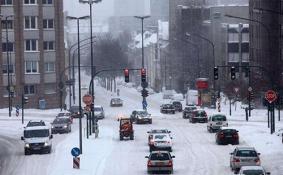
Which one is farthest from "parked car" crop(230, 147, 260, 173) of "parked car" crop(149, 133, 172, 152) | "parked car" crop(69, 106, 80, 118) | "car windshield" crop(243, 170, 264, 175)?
"parked car" crop(69, 106, 80, 118)

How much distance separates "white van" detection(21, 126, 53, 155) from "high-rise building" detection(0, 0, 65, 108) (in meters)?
50.7

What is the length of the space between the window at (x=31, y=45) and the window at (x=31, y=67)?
171 centimetres

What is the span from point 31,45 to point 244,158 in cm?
6855

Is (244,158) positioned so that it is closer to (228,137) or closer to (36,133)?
(228,137)

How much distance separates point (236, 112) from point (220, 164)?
46973mm

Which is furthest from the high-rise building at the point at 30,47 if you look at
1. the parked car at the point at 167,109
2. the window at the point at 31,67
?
the parked car at the point at 167,109

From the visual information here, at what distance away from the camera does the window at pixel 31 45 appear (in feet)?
352

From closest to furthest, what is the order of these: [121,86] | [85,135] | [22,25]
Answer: [85,135]
[22,25]
[121,86]

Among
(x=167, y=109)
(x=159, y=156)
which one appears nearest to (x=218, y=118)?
(x=159, y=156)

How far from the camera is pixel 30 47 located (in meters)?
108

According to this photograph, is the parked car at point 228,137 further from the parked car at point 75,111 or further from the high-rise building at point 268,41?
the high-rise building at point 268,41

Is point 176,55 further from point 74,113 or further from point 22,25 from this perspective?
point 74,113

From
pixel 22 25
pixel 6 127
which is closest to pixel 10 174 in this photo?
pixel 6 127

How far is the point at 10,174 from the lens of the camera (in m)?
44.5
